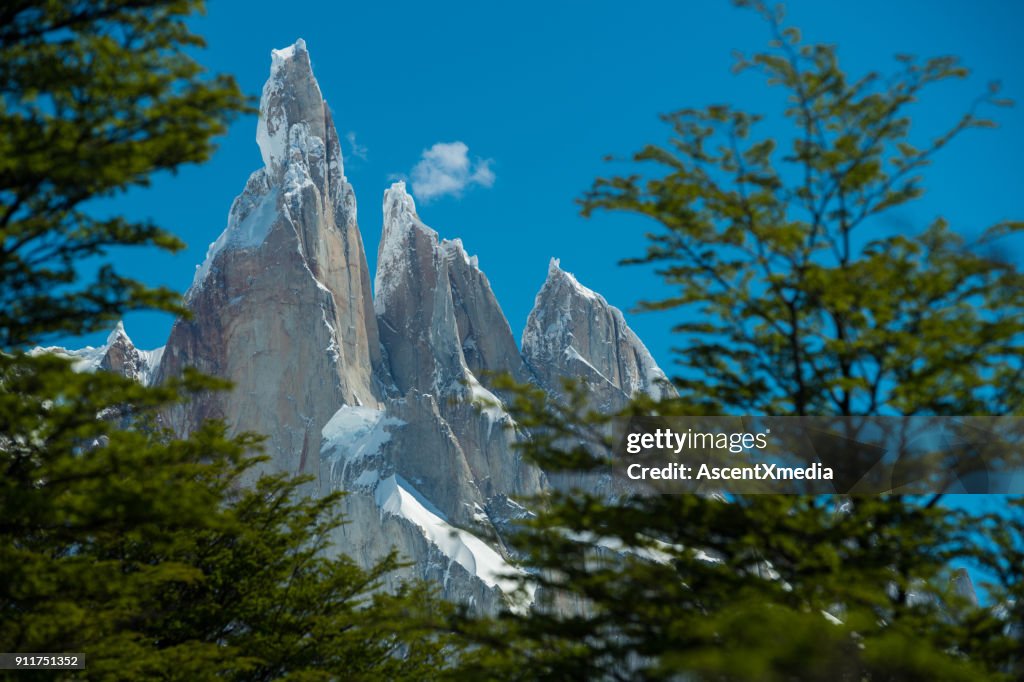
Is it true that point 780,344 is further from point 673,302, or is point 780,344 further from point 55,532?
point 55,532

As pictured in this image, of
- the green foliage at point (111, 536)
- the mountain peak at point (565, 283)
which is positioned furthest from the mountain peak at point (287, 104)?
the green foliage at point (111, 536)

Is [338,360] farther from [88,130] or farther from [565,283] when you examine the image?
[88,130]

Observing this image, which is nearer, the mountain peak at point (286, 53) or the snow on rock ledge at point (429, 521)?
the snow on rock ledge at point (429, 521)

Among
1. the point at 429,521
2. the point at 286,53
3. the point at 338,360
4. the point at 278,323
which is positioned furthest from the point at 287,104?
the point at 429,521

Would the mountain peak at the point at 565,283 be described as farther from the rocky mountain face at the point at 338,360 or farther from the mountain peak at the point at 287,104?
the mountain peak at the point at 287,104

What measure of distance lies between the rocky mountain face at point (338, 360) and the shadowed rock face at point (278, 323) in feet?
0.63

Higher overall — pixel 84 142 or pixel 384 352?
pixel 384 352

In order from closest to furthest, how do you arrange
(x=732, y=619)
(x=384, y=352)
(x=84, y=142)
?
(x=732, y=619) → (x=84, y=142) → (x=384, y=352)

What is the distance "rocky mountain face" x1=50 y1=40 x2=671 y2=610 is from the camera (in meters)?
129

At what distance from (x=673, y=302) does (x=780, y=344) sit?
3.78ft

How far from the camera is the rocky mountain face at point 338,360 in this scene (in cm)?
12888

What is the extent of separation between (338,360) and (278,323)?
955 centimetres

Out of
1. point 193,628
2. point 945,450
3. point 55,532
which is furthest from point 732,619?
point 193,628

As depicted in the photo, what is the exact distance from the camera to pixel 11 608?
10.5 metres
